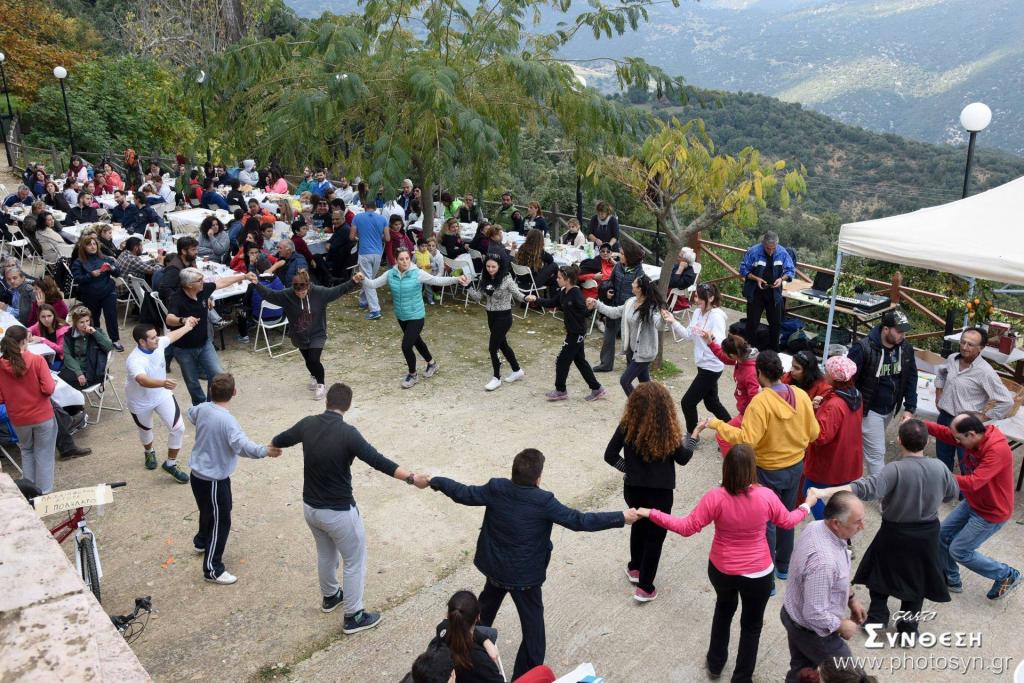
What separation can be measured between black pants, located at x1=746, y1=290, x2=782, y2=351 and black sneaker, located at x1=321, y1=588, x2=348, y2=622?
20.8 ft

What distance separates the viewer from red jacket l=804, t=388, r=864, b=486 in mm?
5336

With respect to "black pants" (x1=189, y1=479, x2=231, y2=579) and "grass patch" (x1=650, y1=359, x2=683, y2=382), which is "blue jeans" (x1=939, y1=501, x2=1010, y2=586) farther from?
"black pants" (x1=189, y1=479, x2=231, y2=579)

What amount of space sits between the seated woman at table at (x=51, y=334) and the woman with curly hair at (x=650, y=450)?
17.7 feet

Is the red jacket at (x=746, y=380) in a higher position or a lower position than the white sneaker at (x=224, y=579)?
higher

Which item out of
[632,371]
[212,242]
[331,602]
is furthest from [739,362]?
[212,242]

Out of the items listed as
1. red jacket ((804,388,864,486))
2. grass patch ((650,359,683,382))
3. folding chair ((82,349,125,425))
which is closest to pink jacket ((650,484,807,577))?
red jacket ((804,388,864,486))

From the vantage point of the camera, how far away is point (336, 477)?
14.5 ft

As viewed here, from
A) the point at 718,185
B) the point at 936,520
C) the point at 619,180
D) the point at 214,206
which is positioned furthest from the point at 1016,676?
the point at 214,206

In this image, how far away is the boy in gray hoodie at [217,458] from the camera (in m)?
4.99

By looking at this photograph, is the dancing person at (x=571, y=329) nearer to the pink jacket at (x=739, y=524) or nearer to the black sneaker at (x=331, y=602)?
the black sneaker at (x=331, y=602)

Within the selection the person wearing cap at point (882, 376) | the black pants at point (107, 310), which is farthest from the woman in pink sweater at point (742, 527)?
the black pants at point (107, 310)

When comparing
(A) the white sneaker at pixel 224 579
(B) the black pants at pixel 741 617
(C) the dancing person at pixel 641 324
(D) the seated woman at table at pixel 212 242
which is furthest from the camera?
(D) the seated woman at table at pixel 212 242

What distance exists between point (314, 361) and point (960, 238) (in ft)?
20.0

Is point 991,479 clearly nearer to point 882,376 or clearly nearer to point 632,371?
point 882,376
